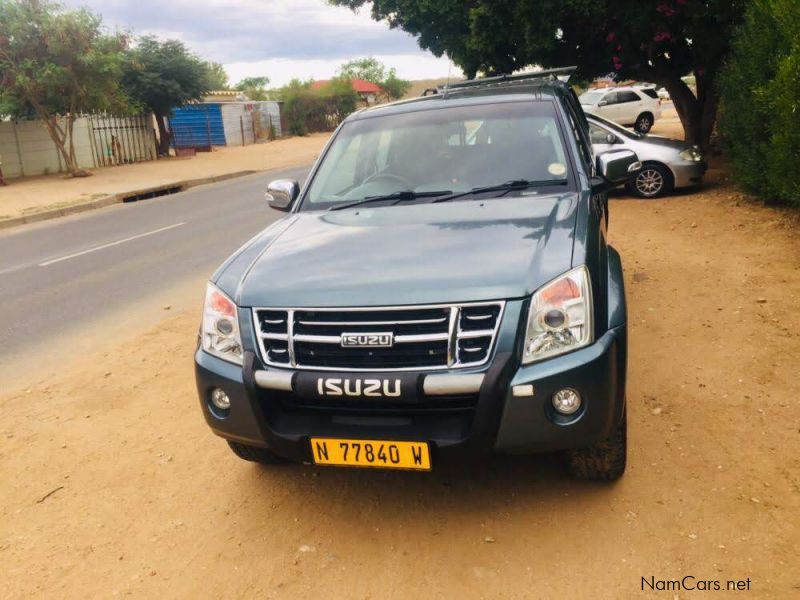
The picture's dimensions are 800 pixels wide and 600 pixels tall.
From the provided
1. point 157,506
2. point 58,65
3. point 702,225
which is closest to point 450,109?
point 157,506

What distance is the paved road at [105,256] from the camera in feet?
23.7

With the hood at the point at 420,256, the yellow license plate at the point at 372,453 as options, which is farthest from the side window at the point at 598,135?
the yellow license plate at the point at 372,453

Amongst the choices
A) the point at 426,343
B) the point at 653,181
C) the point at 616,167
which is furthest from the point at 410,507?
the point at 653,181

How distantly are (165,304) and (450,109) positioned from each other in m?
4.11

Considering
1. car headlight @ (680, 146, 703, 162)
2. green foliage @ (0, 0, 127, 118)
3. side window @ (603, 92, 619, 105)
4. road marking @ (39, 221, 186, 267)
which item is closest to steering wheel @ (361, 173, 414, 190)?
road marking @ (39, 221, 186, 267)

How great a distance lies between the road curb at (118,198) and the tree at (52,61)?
4.21 meters

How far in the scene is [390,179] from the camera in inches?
166

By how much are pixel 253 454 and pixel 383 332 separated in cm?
117

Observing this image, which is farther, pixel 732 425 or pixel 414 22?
pixel 414 22

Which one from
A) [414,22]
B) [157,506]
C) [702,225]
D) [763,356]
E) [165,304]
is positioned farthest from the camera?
[414,22]

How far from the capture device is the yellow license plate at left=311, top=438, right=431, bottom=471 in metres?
2.83

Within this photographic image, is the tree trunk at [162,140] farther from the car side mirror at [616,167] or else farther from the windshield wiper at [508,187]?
the windshield wiper at [508,187]

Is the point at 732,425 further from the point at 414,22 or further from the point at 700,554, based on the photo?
the point at 414,22

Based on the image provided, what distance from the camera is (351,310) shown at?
113 inches
